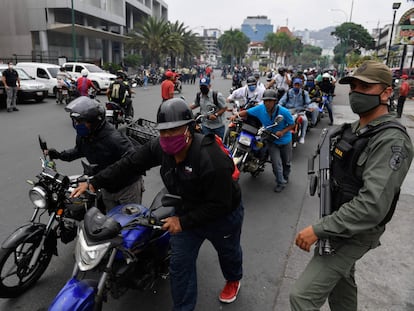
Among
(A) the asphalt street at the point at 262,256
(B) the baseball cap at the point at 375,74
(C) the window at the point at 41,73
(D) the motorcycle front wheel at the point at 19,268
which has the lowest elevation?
(A) the asphalt street at the point at 262,256

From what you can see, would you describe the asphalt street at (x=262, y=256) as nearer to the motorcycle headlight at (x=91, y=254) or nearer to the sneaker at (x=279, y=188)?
the sneaker at (x=279, y=188)

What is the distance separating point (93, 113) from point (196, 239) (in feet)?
4.69

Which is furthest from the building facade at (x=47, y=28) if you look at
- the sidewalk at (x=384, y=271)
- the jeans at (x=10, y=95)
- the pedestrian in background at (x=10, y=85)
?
the sidewalk at (x=384, y=271)

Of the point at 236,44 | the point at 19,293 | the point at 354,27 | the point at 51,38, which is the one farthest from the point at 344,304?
the point at 354,27

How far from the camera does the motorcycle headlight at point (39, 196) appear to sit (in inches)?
108

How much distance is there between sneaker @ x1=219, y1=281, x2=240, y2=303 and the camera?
3.04 meters

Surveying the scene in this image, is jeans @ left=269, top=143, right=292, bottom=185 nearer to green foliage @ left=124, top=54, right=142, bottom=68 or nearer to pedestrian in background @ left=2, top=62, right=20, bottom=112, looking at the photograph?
pedestrian in background @ left=2, top=62, right=20, bottom=112

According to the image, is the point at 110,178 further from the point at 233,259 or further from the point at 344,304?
the point at 344,304

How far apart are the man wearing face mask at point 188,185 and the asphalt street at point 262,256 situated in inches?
25.2

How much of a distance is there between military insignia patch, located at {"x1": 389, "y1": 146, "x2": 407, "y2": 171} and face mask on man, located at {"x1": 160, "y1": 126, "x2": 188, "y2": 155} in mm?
1212

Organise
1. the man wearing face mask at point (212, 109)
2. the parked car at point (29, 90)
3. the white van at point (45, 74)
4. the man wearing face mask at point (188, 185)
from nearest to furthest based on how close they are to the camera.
Answer: the man wearing face mask at point (188, 185)
the man wearing face mask at point (212, 109)
the parked car at point (29, 90)
the white van at point (45, 74)

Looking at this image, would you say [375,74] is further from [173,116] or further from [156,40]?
[156,40]

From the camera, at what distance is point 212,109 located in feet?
20.7

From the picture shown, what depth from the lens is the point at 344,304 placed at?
240cm
